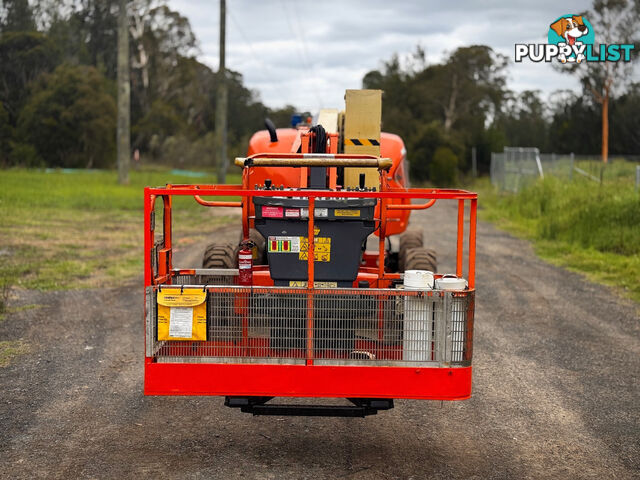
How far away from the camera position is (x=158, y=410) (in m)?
6.82

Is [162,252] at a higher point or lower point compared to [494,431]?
higher

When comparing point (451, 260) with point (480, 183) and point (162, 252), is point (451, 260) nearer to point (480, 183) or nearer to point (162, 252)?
point (162, 252)

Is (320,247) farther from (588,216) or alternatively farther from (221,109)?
(221,109)

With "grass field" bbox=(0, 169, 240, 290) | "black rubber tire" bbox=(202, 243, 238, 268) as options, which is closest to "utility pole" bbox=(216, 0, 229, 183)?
"grass field" bbox=(0, 169, 240, 290)

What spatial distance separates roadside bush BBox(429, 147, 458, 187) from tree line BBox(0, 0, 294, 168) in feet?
55.3

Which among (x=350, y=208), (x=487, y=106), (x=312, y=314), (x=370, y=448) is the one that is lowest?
(x=370, y=448)

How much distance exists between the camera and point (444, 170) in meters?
48.4

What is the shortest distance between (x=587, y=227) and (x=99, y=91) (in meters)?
44.4

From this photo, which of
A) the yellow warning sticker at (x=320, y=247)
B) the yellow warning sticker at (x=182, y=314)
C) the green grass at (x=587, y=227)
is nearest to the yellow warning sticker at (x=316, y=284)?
the yellow warning sticker at (x=320, y=247)

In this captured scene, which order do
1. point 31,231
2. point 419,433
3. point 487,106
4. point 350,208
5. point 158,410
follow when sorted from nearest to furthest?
point 350,208
point 419,433
point 158,410
point 31,231
point 487,106

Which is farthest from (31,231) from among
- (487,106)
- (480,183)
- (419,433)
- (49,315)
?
(487,106)

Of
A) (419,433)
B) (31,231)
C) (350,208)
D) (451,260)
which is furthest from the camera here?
(31,231)

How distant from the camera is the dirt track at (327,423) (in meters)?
5.66

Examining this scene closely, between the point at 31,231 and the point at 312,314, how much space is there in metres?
13.9
